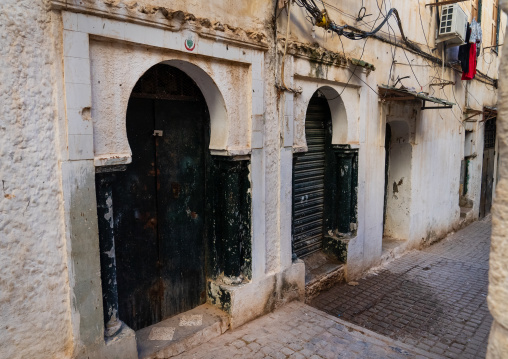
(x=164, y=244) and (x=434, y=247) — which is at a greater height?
(x=164, y=244)

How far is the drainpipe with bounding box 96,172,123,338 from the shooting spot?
3.28 m

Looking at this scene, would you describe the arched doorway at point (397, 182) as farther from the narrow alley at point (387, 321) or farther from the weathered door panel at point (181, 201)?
the weathered door panel at point (181, 201)

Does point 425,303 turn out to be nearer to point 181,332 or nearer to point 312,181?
point 312,181

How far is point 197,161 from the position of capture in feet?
14.9

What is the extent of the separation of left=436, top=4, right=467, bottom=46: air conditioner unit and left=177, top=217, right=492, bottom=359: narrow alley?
16.4 feet

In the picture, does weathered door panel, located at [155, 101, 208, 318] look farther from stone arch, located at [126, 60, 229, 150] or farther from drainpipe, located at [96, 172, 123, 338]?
drainpipe, located at [96, 172, 123, 338]

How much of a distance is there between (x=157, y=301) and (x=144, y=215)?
995 mm

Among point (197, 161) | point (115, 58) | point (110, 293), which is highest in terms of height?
point (115, 58)

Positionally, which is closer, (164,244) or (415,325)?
(164,244)

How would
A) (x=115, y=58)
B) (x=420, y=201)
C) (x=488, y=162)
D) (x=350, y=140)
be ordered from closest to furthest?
(x=115, y=58) → (x=350, y=140) → (x=420, y=201) → (x=488, y=162)

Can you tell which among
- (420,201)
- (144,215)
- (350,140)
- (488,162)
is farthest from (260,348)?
(488,162)

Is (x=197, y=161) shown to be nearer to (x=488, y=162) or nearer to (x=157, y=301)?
(x=157, y=301)

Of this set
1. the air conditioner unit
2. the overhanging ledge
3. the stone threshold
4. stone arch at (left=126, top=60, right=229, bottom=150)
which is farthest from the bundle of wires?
the air conditioner unit

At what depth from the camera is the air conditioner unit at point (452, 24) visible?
8500 millimetres
